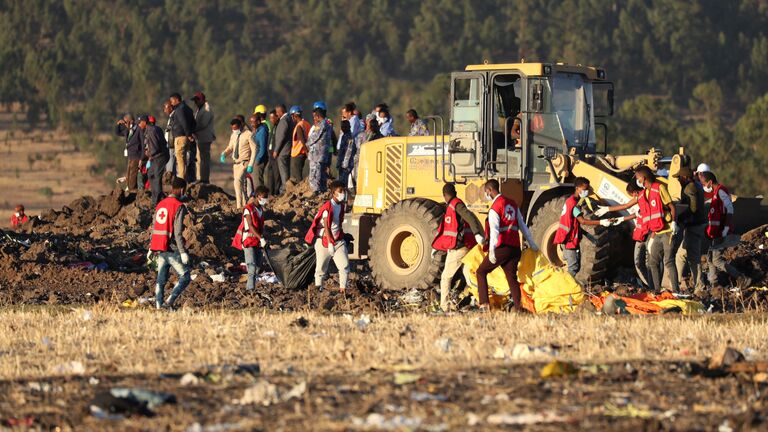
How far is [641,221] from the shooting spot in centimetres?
1845

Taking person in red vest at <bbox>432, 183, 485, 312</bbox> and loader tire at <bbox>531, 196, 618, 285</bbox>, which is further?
loader tire at <bbox>531, 196, 618, 285</bbox>

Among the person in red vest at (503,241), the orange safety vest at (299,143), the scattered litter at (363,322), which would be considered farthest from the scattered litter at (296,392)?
the orange safety vest at (299,143)

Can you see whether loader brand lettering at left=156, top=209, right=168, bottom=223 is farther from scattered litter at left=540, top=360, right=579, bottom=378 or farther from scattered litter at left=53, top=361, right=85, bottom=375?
scattered litter at left=540, top=360, right=579, bottom=378

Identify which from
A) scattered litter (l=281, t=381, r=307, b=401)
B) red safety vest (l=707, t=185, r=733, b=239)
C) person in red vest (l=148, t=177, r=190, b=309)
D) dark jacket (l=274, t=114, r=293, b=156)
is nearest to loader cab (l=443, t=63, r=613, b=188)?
red safety vest (l=707, t=185, r=733, b=239)

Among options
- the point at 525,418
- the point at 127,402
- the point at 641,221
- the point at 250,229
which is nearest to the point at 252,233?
the point at 250,229

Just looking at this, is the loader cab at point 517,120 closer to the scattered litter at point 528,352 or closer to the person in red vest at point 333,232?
the person in red vest at point 333,232

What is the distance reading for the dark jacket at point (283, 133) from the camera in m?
27.2

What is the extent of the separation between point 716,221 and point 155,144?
10717 millimetres

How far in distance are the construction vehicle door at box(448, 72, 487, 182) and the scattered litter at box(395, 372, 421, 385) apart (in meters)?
8.89

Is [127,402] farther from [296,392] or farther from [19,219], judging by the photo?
[19,219]

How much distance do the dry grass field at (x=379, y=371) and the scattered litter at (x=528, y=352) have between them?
6cm

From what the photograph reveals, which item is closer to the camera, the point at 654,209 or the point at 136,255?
the point at 654,209

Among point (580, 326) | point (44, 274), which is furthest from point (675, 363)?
point (44, 274)

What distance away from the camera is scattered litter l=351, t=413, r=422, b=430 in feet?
30.7
